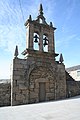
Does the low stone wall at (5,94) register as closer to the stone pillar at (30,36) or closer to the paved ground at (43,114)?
the paved ground at (43,114)

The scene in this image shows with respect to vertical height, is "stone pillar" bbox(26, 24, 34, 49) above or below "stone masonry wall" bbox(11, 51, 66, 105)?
above

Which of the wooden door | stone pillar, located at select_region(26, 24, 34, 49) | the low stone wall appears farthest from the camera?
stone pillar, located at select_region(26, 24, 34, 49)

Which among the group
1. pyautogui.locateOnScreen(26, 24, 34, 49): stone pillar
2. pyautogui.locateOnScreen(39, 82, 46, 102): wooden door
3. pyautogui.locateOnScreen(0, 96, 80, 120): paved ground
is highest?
pyautogui.locateOnScreen(26, 24, 34, 49): stone pillar

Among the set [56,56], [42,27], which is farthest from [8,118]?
[42,27]

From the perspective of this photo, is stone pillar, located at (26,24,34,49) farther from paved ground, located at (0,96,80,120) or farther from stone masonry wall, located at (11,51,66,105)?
paved ground, located at (0,96,80,120)

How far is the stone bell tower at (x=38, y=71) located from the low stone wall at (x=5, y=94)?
1.36 ft

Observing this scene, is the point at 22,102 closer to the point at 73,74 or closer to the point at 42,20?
the point at 42,20

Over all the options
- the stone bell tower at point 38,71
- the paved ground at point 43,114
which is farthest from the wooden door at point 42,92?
the paved ground at point 43,114

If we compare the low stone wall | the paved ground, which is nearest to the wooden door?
the low stone wall

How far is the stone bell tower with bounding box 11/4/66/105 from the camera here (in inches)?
413

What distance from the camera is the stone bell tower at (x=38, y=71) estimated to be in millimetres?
10492

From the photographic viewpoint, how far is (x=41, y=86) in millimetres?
11289

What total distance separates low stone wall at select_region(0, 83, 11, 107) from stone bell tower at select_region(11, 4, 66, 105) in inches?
16.3

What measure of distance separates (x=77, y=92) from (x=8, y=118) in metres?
8.80
